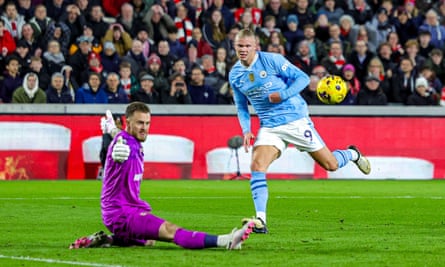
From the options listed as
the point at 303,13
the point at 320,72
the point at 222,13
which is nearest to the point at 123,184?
the point at 320,72

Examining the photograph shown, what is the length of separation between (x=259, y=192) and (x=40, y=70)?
1207cm

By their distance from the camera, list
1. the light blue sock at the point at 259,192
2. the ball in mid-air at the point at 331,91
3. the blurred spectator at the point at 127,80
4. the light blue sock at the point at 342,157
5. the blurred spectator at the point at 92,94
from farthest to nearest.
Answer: the blurred spectator at the point at 127,80 < the blurred spectator at the point at 92,94 < the ball in mid-air at the point at 331,91 < the light blue sock at the point at 342,157 < the light blue sock at the point at 259,192

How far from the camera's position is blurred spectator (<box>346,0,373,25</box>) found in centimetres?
2769

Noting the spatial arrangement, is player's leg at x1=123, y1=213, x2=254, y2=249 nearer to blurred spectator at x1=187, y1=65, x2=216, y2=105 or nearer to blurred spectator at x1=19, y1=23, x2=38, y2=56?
blurred spectator at x1=187, y1=65, x2=216, y2=105

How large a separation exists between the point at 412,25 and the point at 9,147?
11161mm

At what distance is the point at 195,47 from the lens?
24938 millimetres

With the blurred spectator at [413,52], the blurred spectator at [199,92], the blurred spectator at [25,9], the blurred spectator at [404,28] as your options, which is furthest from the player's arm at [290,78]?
the blurred spectator at [404,28]

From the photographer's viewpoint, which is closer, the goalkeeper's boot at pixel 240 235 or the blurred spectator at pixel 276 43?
the goalkeeper's boot at pixel 240 235

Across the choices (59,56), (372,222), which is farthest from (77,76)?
(372,222)

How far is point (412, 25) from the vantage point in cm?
2767

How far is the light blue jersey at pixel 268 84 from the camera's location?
40.9ft

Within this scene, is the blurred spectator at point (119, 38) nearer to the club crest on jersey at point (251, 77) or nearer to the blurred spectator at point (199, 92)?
the blurred spectator at point (199, 92)

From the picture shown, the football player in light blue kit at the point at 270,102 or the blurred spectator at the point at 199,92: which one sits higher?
the blurred spectator at the point at 199,92

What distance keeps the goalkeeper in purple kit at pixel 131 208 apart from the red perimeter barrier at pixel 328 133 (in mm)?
12670
